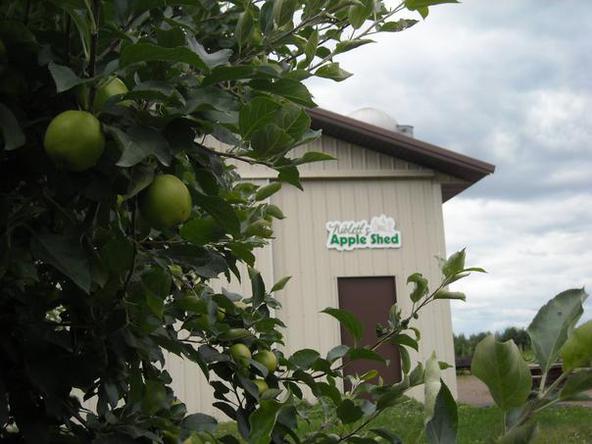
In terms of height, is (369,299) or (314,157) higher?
(314,157)

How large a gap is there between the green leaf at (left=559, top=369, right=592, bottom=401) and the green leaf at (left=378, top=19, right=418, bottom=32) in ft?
4.97

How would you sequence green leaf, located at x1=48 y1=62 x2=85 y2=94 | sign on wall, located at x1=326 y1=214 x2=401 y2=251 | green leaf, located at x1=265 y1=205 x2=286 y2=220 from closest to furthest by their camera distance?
1. green leaf, located at x1=48 y1=62 x2=85 y2=94
2. green leaf, located at x1=265 y1=205 x2=286 y2=220
3. sign on wall, located at x1=326 y1=214 x2=401 y2=251

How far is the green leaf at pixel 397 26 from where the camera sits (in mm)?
2050

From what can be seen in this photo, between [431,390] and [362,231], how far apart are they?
38.6 feet

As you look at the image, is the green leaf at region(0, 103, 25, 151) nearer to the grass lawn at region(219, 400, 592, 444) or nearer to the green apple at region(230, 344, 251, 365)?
the green apple at region(230, 344, 251, 365)

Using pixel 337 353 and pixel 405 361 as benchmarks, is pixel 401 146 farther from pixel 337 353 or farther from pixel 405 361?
pixel 405 361

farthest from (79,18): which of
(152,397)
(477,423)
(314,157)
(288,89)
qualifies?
(477,423)

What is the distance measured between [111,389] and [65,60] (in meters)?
0.82

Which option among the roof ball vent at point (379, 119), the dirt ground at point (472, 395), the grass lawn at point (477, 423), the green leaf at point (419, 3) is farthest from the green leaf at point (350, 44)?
the roof ball vent at point (379, 119)

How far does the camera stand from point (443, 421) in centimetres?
75

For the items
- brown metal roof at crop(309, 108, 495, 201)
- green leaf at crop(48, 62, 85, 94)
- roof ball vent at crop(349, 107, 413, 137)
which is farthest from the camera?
roof ball vent at crop(349, 107, 413, 137)

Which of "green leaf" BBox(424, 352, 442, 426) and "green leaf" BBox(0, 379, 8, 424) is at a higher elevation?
"green leaf" BBox(424, 352, 442, 426)

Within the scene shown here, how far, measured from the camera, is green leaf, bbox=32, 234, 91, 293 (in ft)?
3.70

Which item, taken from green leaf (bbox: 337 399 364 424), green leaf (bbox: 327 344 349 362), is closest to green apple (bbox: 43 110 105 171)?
green leaf (bbox: 337 399 364 424)
